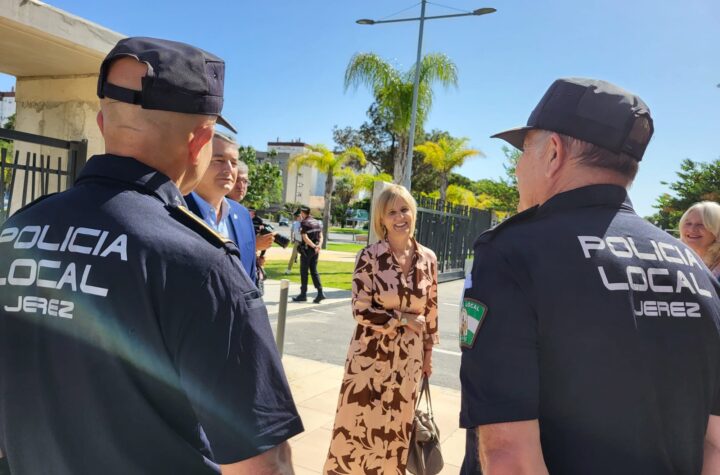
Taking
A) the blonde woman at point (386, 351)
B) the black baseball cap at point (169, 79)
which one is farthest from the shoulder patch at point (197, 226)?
the blonde woman at point (386, 351)

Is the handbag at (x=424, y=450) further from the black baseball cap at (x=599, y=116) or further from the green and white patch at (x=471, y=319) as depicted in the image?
the black baseball cap at (x=599, y=116)

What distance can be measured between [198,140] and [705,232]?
3.96m

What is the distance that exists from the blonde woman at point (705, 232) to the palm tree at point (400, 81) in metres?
14.7

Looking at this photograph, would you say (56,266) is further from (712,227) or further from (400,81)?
(400,81)

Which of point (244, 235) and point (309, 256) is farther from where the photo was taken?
point (309, 256)

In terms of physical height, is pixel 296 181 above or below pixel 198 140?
above

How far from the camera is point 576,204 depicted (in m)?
1.30

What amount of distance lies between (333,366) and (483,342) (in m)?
4.98

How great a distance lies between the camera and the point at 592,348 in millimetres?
1165

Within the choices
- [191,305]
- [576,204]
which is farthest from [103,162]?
[576,204]

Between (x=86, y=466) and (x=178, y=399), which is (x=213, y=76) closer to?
(x=178, y=399)

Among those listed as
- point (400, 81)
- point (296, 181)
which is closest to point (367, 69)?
point (400, 81)

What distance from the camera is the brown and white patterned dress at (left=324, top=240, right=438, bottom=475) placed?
9.85 feet

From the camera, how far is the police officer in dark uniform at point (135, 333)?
0.96 meters
